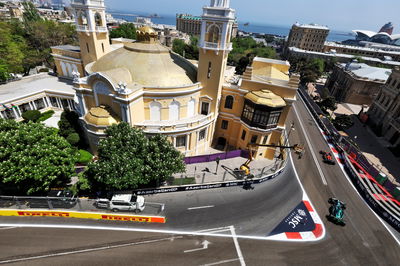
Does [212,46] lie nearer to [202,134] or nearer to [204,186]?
[202,134]

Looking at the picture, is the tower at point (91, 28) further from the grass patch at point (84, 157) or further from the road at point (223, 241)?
the road at point (223, 241)

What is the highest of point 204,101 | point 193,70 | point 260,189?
point 193,70

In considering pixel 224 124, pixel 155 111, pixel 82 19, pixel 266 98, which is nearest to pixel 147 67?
pixel 155 111

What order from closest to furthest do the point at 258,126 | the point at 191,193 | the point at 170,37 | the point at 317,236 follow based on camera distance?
1. the point at 317,236
2. the point at 191,193
3. the point at 258,126
4. the point at 170,37

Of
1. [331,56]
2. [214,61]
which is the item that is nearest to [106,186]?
[214,61]

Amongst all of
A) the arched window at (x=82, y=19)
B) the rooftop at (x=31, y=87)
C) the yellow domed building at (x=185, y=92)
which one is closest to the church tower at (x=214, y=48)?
the yellow domed building at (x=185, y=92)

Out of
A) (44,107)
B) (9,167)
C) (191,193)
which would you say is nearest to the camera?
(9,167)

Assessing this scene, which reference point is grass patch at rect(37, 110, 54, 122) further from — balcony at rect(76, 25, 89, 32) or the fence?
the fence

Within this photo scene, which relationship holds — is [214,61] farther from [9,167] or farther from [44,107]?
[44,107]
